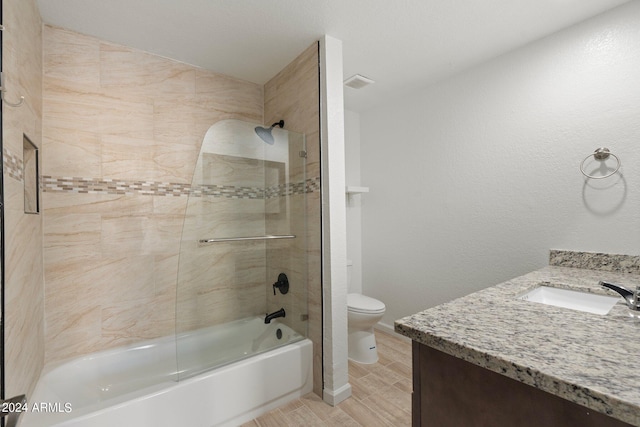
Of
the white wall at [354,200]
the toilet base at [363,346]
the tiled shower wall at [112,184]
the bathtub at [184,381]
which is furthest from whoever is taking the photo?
the white wall at [354,200]

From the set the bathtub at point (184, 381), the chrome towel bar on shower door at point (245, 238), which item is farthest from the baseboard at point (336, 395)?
the chrome towel bar on shower door at point (245, 238)

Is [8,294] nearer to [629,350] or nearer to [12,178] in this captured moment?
[12,178]

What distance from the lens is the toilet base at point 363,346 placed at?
7.56ft

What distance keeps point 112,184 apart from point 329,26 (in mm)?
1839

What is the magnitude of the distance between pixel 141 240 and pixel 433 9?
2489 millimetres

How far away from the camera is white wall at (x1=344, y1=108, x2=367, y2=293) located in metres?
3.14

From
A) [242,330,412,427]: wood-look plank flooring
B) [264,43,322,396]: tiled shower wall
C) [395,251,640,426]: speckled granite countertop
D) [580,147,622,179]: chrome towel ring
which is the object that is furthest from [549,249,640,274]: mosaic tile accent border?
[264,43,322,396]: tiled shower wall

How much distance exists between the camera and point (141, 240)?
206 centimetres

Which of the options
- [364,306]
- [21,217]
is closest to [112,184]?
[21,217]

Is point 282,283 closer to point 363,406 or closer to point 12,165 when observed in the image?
point 363,406

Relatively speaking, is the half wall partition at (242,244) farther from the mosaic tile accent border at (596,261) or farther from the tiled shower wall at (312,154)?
the mosaic tile accent border at (596,261)

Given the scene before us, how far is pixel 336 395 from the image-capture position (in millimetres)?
1812

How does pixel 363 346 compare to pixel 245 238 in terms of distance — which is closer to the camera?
pixel 245 238

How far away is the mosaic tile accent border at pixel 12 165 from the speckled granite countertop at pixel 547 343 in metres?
1.65
